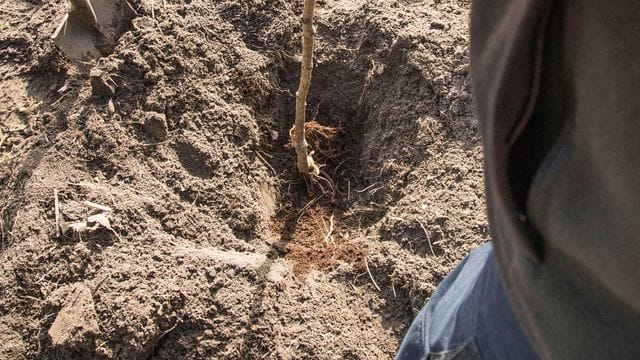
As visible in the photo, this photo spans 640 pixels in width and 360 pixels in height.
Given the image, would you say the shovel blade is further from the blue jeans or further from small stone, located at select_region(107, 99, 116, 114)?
the blue jeans

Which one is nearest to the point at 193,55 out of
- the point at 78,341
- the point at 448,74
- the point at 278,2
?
the point at 278,2

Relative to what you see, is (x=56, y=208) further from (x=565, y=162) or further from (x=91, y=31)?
(x=565, y=162)

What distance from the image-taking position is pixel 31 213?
81.5 inches

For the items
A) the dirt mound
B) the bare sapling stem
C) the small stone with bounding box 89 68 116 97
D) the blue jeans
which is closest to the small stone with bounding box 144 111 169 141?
the dirt mound

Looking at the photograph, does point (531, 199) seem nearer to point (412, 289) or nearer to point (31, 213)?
point (412, 289)

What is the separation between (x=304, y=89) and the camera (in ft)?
6.48

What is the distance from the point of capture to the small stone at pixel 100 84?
219 centimetres

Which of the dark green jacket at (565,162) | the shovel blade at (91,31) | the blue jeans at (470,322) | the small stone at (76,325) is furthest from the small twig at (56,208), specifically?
the dark green jacket at (565,162)

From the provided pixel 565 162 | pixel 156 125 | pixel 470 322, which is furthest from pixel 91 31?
pixel 565 162

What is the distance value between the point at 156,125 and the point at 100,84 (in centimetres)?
23

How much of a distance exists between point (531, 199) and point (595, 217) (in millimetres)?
114

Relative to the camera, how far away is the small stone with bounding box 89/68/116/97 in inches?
86.1

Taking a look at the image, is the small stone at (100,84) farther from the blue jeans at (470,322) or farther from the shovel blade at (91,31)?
the blue jeans at (470,322)

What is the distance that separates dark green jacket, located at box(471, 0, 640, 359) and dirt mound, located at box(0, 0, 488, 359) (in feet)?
3.55
